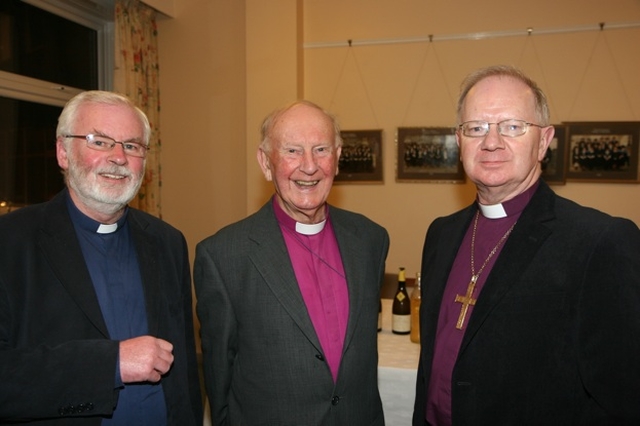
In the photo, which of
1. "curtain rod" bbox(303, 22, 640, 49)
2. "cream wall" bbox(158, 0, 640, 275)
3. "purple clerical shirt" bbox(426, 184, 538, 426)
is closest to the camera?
"purple clerical shirt" bbox(426, 184, 538, 426)

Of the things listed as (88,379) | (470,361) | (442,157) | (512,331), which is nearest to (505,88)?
(512,331)

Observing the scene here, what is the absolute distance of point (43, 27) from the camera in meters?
4.45

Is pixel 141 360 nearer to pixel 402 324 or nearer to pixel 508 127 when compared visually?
pixel 508 127

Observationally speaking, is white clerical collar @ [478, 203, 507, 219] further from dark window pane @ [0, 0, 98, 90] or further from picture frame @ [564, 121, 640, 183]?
dark window pane @ [0, 0, 98, 90]

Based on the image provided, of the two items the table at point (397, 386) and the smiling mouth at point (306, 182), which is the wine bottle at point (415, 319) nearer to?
the table at point (397, 386)

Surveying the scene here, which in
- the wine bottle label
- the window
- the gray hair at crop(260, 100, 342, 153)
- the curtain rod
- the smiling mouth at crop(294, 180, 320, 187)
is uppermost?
the curtain rod

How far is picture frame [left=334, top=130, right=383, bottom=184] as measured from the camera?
557 centimetres

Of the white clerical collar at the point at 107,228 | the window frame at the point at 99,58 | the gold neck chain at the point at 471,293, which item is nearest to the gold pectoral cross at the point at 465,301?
the gold neck chain at the point at 471,293

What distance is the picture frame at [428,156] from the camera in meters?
5.36

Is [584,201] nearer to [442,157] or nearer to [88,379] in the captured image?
[442,157]

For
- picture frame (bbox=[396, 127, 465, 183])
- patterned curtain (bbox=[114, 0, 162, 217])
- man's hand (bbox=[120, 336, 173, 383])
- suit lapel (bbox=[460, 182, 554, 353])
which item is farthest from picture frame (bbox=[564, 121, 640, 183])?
man's hand (bbox=[120, 336, 173, 383])

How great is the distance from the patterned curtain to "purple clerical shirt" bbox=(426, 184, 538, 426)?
3714mm

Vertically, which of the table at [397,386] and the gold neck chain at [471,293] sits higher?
the gold neck chain at [471,293]

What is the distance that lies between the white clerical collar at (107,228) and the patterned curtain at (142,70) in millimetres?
2971
